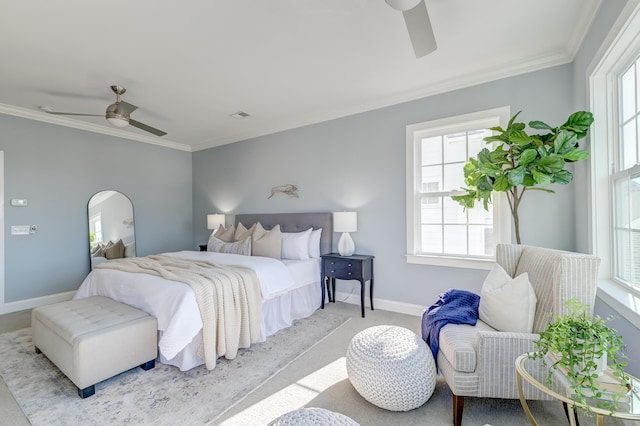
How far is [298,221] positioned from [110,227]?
3116mm

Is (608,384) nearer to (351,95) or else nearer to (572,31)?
(572,31)

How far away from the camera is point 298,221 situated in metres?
4.47

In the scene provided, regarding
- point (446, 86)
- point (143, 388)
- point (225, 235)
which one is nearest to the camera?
point (143, 388)

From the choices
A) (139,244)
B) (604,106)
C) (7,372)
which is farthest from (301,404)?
(139,244)

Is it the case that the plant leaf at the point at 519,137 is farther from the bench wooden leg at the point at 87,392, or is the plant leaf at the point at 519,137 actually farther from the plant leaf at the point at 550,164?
the bench wooden leg at the point at 87,392

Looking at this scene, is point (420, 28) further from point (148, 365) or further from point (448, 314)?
point (148, 365)

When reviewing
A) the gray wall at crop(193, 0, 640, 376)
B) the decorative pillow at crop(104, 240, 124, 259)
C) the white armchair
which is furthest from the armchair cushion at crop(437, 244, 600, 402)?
the decorative pillow at crop(104, 240, 124, 259)

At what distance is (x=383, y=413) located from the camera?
1.83m

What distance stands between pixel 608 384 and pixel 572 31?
8.93 ft

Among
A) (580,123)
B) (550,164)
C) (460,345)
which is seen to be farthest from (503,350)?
(580,123)

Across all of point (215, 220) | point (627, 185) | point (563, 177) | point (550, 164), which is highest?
point (550, 164)

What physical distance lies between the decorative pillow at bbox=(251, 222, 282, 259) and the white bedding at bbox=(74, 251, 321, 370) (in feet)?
1.16

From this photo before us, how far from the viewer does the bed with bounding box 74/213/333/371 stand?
7.59 feet

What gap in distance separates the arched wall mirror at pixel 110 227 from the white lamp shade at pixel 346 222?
3.68 metres
